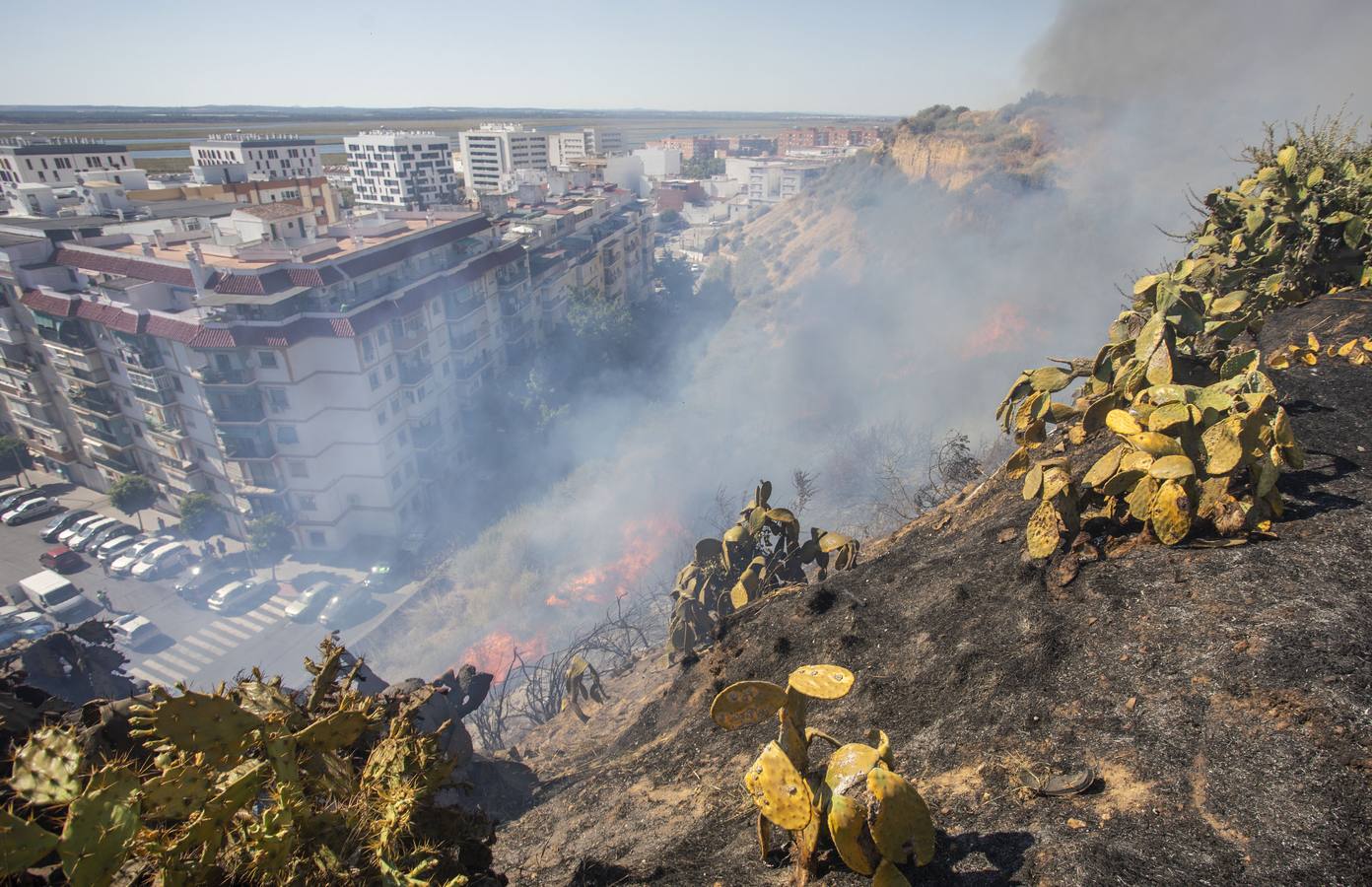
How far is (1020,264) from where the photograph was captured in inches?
1586

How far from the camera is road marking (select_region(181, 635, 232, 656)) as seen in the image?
2221 cm

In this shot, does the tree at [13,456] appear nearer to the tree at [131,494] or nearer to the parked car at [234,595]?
the tree at [131,494]

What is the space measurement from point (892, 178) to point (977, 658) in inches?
2276

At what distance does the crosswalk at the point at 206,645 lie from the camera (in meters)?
21.2

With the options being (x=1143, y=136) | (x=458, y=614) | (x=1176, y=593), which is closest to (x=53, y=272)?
(x=458, y=614)

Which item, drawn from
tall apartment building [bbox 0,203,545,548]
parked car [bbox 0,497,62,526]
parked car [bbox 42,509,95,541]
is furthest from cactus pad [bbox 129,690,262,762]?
parked car [bbox 0,497,62,526]

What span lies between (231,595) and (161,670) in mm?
3232

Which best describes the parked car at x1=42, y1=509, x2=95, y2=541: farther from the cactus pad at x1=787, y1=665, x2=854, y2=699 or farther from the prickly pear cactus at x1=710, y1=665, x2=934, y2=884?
the cactus pad at x1=787, y1=665, x2=854, y2=699

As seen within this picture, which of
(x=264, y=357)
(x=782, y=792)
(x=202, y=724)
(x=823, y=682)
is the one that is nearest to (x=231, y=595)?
(x=264, y=357)

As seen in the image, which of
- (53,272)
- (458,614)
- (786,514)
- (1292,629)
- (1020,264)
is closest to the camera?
(1292,629)

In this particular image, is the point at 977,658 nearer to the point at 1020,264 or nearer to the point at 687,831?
the point at 687,831

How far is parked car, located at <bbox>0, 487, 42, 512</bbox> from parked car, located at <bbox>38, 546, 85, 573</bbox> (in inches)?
208

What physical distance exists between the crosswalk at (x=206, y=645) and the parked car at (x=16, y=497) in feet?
48.1

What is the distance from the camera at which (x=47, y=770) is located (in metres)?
2.82
